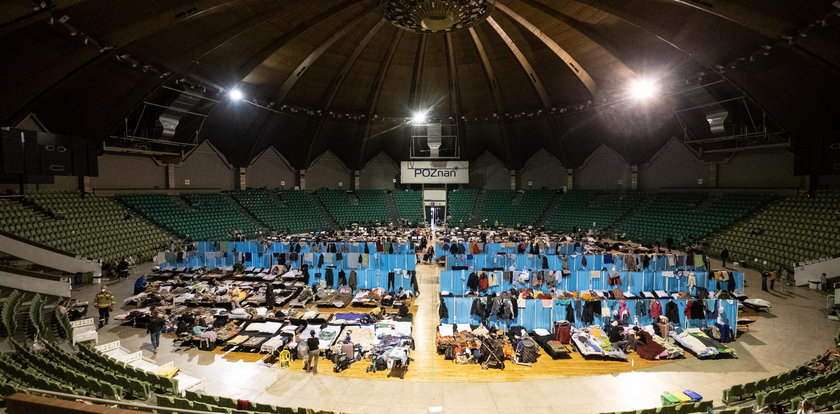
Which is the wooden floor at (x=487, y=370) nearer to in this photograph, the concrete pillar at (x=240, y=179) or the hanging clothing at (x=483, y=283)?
the hanging clothing at (x=483, y=283)

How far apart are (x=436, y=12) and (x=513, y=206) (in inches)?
1122

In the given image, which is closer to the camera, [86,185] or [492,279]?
[492,279]

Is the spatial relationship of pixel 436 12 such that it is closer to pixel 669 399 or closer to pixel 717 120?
pixel 669 399

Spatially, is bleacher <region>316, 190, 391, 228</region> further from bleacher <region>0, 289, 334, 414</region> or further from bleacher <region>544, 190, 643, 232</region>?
bleacher <region>0, 289, 334, 414</region>

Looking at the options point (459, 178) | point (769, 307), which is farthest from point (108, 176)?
point (769, 307)

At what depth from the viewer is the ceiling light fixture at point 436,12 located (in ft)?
68.5

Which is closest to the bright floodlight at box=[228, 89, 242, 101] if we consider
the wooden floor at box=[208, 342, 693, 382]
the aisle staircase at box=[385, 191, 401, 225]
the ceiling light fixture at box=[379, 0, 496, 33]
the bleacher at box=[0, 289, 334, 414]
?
the ceiling light fixture at box=[379, 0, 496, 33]

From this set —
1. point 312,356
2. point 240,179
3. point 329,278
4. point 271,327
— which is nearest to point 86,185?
point 240,179

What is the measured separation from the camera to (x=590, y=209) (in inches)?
1599

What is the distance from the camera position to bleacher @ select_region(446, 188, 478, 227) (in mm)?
45969

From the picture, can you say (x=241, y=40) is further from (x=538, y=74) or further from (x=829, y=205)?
(x=829, y=205)

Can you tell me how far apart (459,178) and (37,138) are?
36.6 metres

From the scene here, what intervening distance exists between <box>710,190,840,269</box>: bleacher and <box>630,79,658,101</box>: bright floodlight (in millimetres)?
11245

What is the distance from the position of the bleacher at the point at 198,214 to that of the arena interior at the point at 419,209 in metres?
0.30
